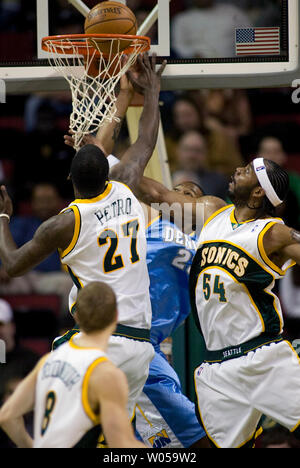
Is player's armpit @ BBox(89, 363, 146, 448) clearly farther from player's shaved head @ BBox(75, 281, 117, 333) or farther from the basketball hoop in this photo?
the basketball hoop

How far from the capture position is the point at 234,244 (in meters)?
5.43

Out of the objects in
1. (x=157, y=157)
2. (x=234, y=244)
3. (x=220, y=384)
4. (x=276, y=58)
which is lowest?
(x=220, y=384)

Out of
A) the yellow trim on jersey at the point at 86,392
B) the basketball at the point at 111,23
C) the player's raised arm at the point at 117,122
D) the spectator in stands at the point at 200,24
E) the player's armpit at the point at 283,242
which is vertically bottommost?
the yellow trim on jersey at the point at 86,392

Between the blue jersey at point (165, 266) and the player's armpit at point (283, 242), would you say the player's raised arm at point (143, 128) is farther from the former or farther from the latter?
the player's armpit at point (283, 242)

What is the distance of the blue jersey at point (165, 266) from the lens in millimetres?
6309

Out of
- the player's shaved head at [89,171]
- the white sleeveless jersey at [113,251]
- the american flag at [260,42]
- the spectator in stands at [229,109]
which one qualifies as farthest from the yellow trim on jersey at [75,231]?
the spectator in stands at [229,109]

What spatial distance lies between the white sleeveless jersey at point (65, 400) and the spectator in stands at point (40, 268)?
4.20 m

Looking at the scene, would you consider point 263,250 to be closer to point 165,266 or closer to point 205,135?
point 165,266

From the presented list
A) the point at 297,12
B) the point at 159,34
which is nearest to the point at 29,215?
the point at 159,34

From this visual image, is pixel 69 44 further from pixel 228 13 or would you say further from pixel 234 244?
pixel 228 13

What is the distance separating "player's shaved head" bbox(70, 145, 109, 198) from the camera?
5180mm

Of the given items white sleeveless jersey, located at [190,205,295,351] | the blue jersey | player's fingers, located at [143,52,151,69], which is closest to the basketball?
player's fingers, located at [143,52,151,69]

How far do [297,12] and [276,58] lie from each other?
1.22 feet

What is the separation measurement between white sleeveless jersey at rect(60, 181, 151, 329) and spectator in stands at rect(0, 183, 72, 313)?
307 centimetres
